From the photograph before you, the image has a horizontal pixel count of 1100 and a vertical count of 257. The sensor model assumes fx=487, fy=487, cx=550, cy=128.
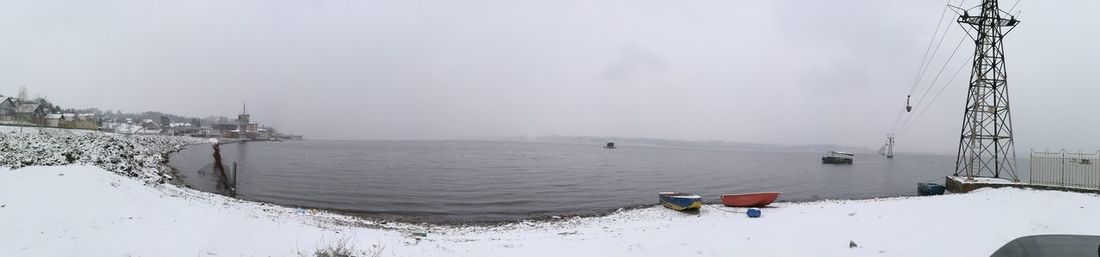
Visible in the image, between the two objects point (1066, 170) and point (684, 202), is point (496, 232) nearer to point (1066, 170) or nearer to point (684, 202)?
point (684, 202)

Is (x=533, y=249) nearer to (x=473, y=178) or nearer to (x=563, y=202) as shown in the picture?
(x=563, y=202)

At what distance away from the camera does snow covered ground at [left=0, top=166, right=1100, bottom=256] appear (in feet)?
29.1

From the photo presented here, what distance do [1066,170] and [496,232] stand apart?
2187 cm

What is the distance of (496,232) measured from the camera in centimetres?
1684

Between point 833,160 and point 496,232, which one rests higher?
point 833,160

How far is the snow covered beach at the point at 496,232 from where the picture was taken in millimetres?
8891

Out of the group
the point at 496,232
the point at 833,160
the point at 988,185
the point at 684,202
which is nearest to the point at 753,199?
the point at 684,202

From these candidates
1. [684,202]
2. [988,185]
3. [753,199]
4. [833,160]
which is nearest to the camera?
[988,185]

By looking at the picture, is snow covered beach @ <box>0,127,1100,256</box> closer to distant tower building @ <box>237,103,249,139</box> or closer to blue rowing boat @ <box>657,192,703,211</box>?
blue rowing boat @ <box>657,192,703,211</box>

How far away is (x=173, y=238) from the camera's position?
367 inches

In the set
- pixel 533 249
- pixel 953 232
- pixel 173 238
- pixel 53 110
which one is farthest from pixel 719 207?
pixel 53 110

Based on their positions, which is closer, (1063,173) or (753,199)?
(1063,173)

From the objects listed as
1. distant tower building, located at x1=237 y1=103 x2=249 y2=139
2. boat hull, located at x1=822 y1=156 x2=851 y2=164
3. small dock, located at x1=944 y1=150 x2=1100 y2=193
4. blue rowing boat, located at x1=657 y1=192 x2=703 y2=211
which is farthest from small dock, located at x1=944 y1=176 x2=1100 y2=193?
distant tower building, located at x1=237 y1=103 x2=249 y2=139

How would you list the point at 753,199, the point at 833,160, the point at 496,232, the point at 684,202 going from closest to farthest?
1. the point at 496,232
2. the point at 684,202
3. the point at 753,199
4. the point at 833,160
